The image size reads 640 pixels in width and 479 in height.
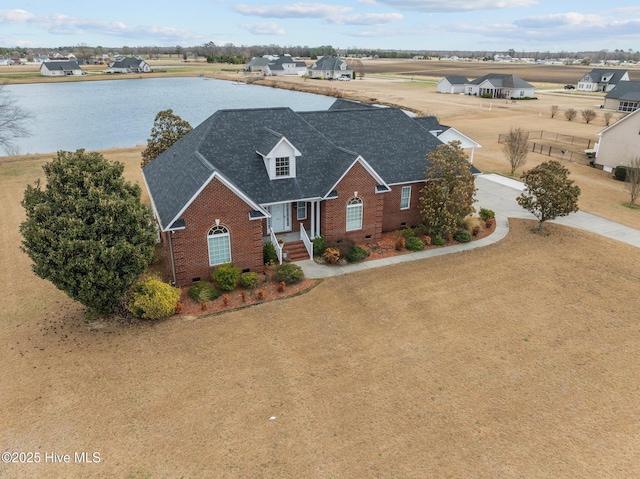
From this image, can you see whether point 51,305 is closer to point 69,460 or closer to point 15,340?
point 15,340

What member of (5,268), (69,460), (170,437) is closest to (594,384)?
(170,437)

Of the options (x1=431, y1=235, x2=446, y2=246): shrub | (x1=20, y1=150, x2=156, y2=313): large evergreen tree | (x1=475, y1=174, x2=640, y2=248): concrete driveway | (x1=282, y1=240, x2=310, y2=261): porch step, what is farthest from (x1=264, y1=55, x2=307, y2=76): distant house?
(x1=20, y1=150, x2=156, y2=313): large evergreen tree

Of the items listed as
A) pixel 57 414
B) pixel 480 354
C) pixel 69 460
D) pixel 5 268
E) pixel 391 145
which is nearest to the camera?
pixel 69 460

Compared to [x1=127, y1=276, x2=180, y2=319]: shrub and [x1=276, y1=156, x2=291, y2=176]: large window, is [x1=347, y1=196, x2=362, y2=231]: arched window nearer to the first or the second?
[x1=276, y1=156, x2=291, y2=176]: large window

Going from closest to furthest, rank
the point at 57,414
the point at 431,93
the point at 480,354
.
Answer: the point at 57,414 → the point at 480,354 → the point at 431,93

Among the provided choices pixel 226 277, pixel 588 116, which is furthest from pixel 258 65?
pixel 226 277

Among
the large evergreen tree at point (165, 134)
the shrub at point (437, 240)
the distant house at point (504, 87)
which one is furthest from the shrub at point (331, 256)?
the distant house at point (504, 87)

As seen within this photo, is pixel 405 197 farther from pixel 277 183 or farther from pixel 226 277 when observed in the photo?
pixel 226 277
